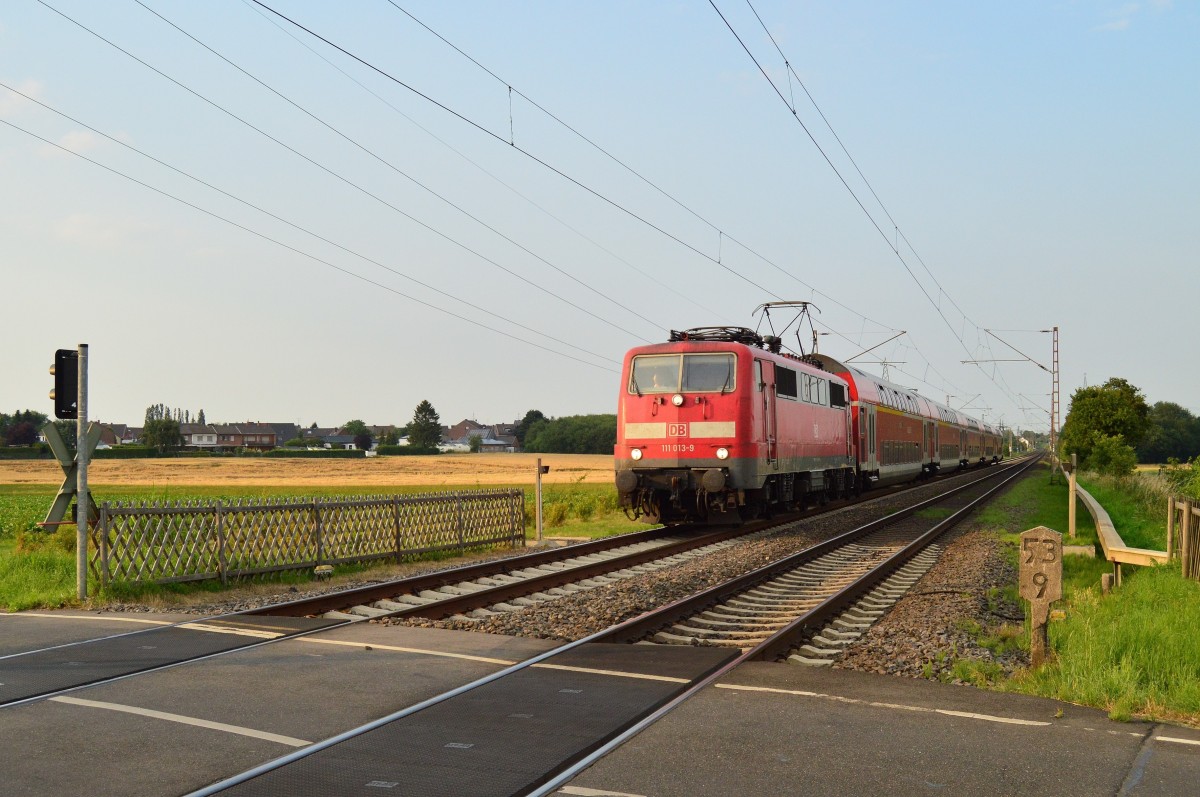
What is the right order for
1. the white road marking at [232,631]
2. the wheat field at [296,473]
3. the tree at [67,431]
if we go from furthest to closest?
the wheat field at [296,473], the tree at [67,431], the white road marking at [232,631]

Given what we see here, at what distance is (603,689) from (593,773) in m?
1.97

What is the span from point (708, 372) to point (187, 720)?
14983 millimetres

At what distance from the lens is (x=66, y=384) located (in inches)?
477

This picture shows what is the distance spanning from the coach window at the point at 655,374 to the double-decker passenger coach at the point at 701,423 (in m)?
0.02

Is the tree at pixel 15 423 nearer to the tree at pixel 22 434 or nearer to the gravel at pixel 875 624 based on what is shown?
the tree at pixel 22 434

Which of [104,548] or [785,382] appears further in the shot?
[785,382]

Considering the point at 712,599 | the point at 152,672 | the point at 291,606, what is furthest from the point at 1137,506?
the point at 152,672

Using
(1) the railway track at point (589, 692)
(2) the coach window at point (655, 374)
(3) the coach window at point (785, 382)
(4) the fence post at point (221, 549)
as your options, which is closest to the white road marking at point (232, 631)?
(1) the railway track at point (589, 692)

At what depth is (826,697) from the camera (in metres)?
7.34

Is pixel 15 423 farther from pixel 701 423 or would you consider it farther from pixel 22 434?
pixel 701 423

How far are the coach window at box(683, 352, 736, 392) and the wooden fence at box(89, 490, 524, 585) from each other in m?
4.53

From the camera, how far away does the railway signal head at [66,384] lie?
12.1m

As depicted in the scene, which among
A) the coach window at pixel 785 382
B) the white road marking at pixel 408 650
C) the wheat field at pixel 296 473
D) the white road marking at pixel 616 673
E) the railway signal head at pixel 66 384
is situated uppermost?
the coach window at pixel 785 382

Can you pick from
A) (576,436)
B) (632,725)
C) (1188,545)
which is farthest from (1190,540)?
(576,436)
